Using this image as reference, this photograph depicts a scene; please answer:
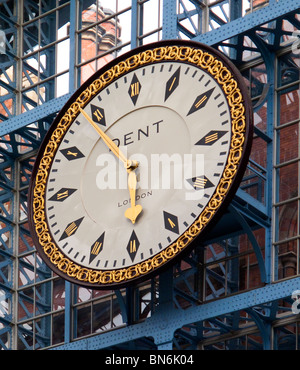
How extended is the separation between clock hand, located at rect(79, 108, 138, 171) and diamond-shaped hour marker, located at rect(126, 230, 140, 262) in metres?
1.01

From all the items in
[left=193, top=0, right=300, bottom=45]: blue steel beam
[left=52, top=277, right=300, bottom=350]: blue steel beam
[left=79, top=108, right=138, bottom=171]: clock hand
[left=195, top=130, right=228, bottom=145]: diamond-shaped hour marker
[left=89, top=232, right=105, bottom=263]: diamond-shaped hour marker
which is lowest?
[left=52, top=277, right=300, bottom=350]: blue steel beam

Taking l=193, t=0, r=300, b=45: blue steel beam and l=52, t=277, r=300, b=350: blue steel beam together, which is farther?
l=193, t=0, r=300, b=45: blue steel beam

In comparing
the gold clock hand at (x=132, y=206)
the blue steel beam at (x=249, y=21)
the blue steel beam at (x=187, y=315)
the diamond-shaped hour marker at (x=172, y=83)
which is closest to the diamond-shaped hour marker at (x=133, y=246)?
the gold clock hand at (x=132, y=206)

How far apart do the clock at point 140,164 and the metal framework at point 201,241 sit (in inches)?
29.7

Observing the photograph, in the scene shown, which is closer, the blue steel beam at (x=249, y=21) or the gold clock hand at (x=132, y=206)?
the gold clock hand at (x=132, y=206)

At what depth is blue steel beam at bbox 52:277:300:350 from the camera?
26.1 m

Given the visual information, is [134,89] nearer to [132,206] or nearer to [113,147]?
[113,147]

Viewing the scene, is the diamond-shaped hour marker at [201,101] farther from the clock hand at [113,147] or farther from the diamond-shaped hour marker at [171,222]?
the diamond-shaped hour marker at [171,222]

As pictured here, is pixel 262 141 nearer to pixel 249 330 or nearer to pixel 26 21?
pixel 249 330

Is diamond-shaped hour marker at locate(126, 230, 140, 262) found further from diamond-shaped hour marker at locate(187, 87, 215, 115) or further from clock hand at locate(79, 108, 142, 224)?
diamond-shaped hour marker at locate(187, 87, 215, 115)

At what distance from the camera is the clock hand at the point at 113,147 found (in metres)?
27.1

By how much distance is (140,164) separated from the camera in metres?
27.1

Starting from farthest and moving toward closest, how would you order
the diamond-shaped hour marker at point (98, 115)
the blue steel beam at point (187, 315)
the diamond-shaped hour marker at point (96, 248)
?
the diamond-shaped hour marker at point (98, 115), the diamond-shaped hour marker at point (96, 248), the blue steel beam at point (187, 315)

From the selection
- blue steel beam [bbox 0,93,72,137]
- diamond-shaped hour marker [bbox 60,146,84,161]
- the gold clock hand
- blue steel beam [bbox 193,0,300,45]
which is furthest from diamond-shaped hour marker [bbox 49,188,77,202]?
blue steel beam [bbox 193,0,300,45]
